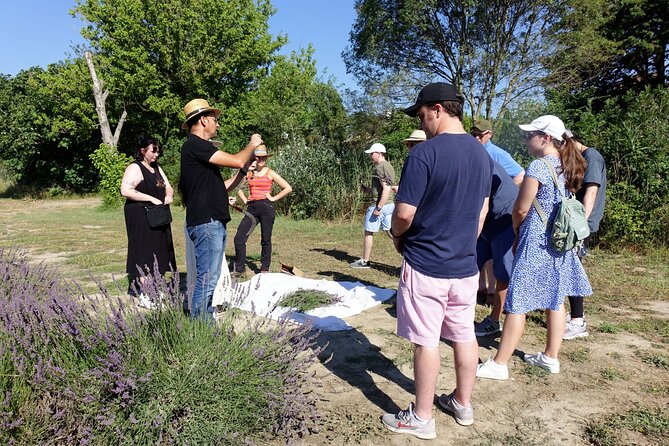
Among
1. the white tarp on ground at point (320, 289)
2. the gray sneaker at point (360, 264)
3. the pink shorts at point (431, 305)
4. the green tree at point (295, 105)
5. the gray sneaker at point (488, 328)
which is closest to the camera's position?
the pink shorts at point (431, 305)

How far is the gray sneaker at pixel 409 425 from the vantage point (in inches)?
108

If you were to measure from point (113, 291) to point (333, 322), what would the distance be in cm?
290

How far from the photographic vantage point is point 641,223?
8055 millimetres

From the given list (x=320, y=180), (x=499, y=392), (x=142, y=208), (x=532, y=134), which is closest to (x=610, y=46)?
(x=320, y=180)

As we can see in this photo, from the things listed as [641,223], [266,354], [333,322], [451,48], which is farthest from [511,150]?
[266,354]

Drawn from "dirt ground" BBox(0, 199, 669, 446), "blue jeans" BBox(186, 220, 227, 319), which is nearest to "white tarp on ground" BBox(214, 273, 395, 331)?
"dirt ground" BBox(0, 199, 669, 446)

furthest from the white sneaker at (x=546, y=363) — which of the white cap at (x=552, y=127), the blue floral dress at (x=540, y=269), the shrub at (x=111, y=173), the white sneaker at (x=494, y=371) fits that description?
the shrub at (x=111, y=173)

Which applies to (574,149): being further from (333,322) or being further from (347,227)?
(347,227)

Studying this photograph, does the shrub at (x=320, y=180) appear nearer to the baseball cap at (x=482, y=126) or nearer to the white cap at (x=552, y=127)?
the baseball cap at (x=482, y=126)

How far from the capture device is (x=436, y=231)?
2.57m

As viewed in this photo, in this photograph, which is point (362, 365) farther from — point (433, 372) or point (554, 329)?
point (554, 329)

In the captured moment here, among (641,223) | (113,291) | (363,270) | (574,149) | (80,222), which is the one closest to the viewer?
(574,149)

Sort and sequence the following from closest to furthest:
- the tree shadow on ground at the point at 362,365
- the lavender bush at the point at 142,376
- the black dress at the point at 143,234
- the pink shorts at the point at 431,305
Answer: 1. the lavender bush at the point at 142,376
2. the pink shorts at the point at 431,305
3. the tree shadow on ground at the point at 362,365
4. the black dress at the point at 143,234

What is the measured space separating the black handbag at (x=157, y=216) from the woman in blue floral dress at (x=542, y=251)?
332 centimetres
